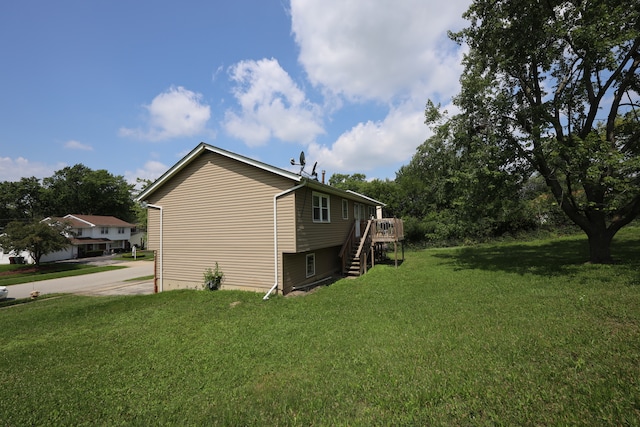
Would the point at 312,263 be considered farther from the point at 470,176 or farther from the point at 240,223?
the point at 470,176

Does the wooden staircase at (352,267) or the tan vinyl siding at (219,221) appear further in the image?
the wooden staircase at (352,267)

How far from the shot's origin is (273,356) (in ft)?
17.8

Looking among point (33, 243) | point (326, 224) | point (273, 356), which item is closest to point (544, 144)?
point (326, 224)

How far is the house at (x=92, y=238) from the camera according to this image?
35.4m

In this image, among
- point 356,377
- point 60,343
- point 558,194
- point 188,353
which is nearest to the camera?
point 356,377

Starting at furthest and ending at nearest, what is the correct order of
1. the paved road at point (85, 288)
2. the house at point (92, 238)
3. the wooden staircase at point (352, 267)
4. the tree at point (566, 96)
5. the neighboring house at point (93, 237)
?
the neighboring house at point (93, 237) < the house at point (92, 238) < the paved road at point (85, 288) < the wooden staircase at point (352, 267) < the tree at point (566, 96)

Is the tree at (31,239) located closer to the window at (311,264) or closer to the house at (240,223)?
the house at (240,223)

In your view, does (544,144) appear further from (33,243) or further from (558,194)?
(33,243)

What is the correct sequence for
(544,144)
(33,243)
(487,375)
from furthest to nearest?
(33,243) → (544,144) → (487,375)

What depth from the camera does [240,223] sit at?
39.3ft

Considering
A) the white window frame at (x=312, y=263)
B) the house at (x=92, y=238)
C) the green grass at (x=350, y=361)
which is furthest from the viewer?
the house at (x=92, y=238)

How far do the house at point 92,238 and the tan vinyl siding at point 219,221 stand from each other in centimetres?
3027

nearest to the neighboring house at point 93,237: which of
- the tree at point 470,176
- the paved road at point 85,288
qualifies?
the paved road at point 85,288

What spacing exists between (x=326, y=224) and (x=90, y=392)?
9.99 m
